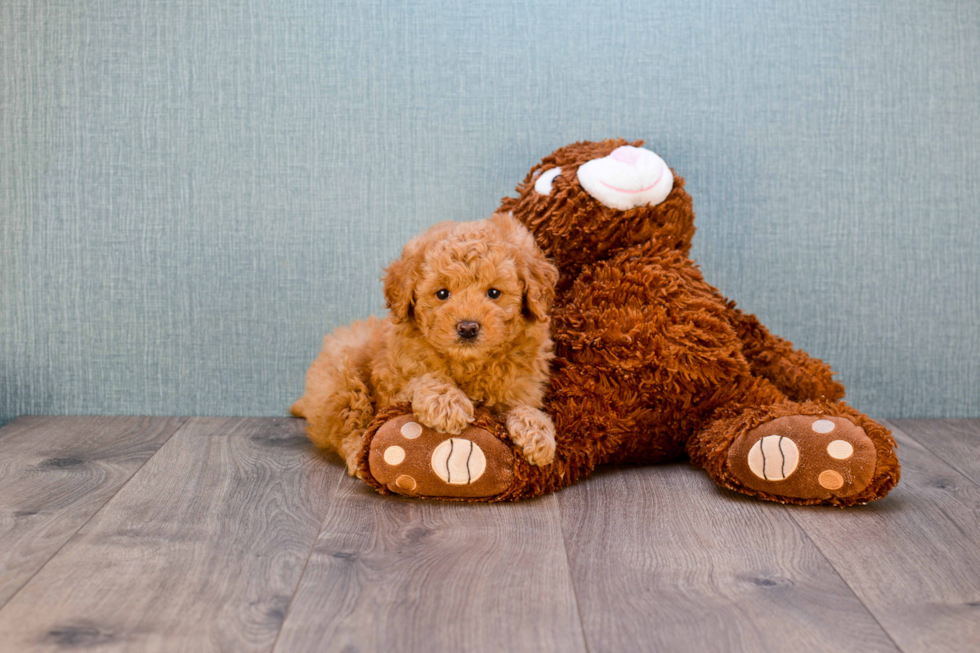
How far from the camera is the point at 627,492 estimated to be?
5.36 feet

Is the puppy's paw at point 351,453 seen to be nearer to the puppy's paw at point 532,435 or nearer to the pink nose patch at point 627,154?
the puppy's paw at point 532,435

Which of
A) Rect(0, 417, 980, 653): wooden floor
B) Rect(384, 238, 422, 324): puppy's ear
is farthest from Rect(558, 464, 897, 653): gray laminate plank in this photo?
Rect(384, 238, 422, 324): puppy's ear

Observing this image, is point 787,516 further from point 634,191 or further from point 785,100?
point 785,100

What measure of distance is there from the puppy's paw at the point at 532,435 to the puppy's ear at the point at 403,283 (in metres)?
0.27

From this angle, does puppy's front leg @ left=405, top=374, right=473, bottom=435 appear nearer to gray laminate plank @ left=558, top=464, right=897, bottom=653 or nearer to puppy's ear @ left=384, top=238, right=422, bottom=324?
puppy's ear @ left=384, top=238, right=422, bottom=324

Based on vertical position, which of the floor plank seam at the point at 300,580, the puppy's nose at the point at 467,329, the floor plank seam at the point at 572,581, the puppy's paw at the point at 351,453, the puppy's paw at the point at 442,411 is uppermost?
the puppy's nose at the point at 467,329

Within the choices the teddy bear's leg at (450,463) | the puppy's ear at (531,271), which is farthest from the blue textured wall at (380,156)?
the teddy bear's leg at (450,463)

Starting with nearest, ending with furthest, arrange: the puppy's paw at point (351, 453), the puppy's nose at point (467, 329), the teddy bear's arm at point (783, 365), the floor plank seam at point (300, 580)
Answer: the floor plank seam at point (300, 580)
the puppy's nose at point (467, 329)
the puppy's paw at point (351, 453)
the teddy bear's arm at point (783, 365)

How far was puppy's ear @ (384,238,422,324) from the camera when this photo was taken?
5.00 ft

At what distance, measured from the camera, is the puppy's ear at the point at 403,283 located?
152 cm

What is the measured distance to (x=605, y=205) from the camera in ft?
5.74

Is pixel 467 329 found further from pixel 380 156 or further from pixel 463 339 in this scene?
pixel 380 156

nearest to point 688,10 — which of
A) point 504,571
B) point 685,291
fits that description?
point 685,291

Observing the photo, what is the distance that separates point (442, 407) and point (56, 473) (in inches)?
32.4
